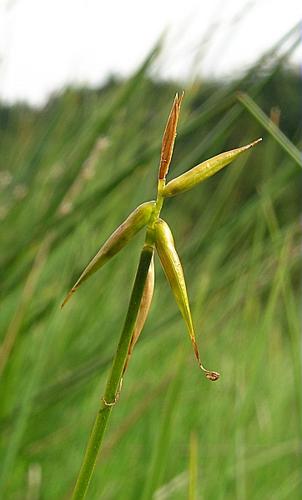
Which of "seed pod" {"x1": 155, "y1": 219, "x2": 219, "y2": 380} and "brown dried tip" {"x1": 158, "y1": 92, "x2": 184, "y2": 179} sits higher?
"brown dried tip" {"x1": 158, "y1": 92, "x2": 184, "y2": 179}

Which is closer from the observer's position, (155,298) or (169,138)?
(169,138)

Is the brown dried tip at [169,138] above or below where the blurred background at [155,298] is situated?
above

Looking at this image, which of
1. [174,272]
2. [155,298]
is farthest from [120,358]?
[155,298]

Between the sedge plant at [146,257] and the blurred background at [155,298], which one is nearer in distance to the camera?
the sedge plant at [146,257]

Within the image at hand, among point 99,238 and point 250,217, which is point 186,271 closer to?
point 250,217

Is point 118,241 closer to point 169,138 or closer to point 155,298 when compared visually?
point 169,138

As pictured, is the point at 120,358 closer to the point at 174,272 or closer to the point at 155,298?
the point at 174,272

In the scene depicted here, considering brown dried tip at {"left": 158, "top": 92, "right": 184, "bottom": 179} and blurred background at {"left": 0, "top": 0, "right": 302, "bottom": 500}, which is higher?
brown dried tip at {"left": 158, "top": 92, "right": 184, "bottom": 179}

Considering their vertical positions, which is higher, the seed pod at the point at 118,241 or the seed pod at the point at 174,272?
the seed pod at the point at 118,241

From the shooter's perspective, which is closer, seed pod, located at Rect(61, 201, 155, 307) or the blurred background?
seed pod, located at Rect(61, 201, 155, 307)

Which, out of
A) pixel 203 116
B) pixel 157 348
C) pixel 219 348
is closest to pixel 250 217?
pixel 203 116

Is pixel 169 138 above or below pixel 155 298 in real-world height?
above
